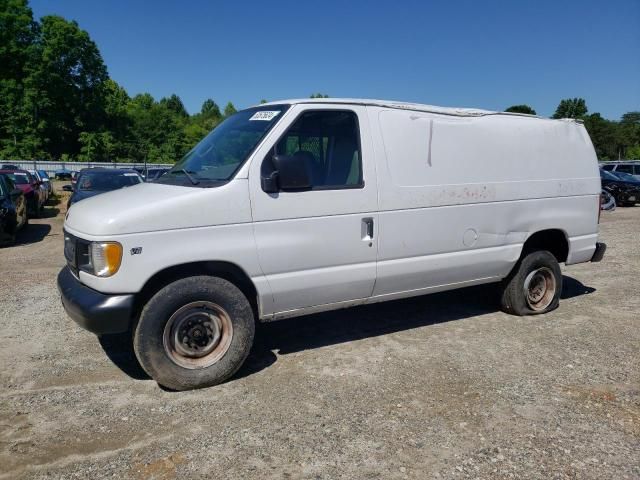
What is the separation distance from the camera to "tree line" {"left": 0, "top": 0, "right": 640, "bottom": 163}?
56906 millimetres

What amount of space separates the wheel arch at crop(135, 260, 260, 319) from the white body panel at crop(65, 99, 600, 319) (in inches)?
3.5

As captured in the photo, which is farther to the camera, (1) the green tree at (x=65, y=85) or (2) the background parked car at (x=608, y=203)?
(1) the green tree at (x=65, y=85)

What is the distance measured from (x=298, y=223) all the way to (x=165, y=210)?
1.04 m

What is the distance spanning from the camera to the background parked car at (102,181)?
1182 cm

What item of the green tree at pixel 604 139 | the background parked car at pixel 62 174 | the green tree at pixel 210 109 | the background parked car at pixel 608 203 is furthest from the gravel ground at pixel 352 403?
the green tree at pixel 210 109

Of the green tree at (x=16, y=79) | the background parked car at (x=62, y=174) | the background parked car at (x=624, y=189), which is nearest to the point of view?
the background parked car at (x=624, y=189)

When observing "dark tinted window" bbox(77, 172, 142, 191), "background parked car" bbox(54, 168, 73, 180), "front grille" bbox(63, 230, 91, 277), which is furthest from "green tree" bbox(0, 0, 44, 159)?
"front grille" bbox(63, 230, 91, 277)

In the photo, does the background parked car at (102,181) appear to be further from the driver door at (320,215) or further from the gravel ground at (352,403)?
the driver door at (320,215)

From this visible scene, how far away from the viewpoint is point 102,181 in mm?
12242

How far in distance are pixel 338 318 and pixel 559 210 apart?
275cm

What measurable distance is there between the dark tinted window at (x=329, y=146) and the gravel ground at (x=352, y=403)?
5.41 ft

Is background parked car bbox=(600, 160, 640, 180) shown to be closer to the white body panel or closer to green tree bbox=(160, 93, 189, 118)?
the white body panel

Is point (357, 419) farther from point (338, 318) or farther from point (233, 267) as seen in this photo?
point (338, 318)

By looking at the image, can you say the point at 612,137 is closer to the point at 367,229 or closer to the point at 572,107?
the point at 572,107
